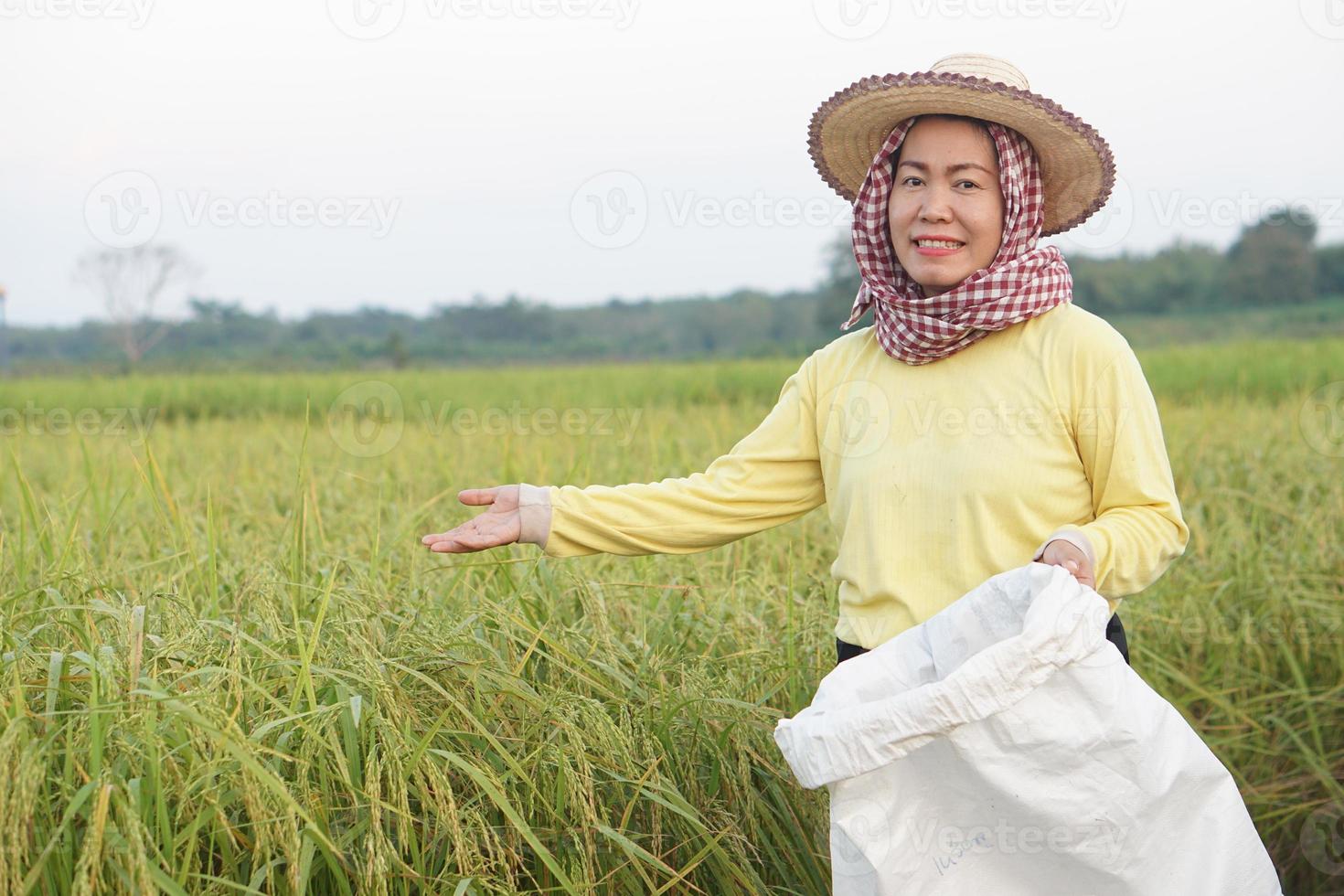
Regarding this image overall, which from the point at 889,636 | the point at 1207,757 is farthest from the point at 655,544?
the point at 1207,757

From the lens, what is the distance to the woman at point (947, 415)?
64.4 inches

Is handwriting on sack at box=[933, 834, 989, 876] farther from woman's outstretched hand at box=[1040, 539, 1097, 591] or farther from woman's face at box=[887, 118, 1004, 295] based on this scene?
woman's face at box=[887, 118, 1004, 295]

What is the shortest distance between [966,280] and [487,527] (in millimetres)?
783

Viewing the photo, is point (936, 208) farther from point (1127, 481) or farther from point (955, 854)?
point (955, 854)

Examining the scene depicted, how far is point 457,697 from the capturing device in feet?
6.15

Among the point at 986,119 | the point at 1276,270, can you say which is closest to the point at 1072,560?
the point at 986,119

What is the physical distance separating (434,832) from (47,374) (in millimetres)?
12382

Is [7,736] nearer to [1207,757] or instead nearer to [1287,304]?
[1207,757]

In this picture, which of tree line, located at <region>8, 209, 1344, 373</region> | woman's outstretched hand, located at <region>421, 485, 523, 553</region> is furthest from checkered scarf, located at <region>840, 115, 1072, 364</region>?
tree line, located at <region>8, 209, 1344, 373</region>

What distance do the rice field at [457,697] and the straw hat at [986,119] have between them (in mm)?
876

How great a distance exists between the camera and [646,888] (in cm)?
190

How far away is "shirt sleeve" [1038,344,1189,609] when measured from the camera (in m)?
1.52

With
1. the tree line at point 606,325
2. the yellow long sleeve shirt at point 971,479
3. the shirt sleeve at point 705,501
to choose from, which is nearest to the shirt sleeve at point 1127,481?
the yellow long sleeve shirt at point 971,479

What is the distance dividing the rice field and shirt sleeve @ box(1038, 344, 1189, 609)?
333 millimetres
